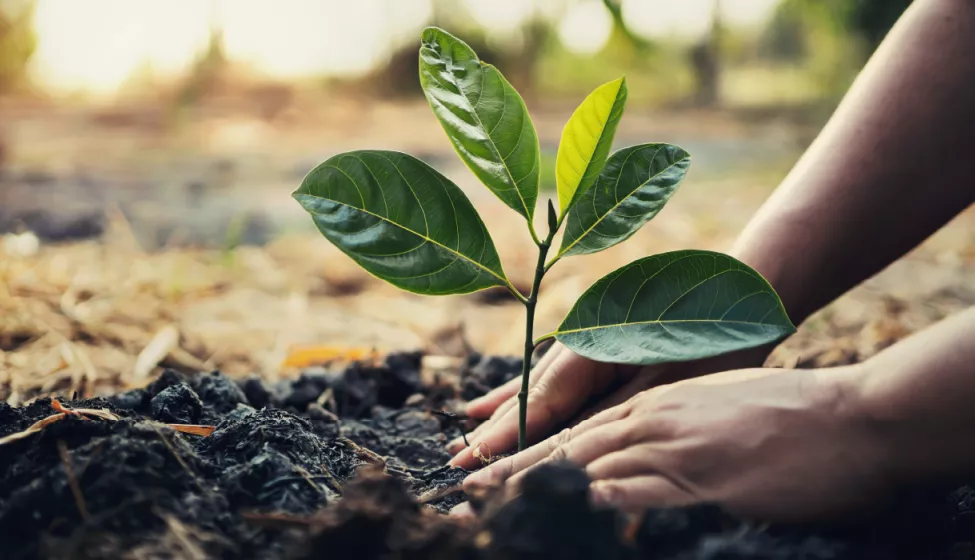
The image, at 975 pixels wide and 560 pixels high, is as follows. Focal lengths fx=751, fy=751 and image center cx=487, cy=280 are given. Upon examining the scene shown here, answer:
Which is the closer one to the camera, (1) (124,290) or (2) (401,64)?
(1) (124,290)

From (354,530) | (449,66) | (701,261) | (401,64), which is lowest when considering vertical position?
(354,530)

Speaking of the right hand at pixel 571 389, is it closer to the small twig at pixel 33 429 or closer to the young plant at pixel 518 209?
the young plant at pixel 518 209

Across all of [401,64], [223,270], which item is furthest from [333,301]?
[401,64]

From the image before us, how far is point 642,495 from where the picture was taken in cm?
74

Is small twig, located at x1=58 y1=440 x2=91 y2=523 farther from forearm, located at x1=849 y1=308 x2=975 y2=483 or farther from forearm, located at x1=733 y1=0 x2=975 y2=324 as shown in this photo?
forearm, located at x1=733 y1=0 x2=975 y2=324

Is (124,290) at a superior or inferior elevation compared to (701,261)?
inferior

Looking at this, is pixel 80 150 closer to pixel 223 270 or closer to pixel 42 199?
pixel 42 199

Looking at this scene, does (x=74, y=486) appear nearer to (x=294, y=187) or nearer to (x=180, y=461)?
(x=180, y=461)

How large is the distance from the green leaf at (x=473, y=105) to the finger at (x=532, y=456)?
304 mm

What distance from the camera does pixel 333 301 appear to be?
8.36 ft

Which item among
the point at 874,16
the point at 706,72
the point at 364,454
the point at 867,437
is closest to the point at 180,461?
→ the point at 364,454

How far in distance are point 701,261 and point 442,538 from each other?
394mm

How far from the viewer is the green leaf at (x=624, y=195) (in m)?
0.81

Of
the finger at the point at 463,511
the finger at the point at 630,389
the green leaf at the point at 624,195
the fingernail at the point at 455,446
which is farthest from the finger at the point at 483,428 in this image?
the green leaf at the point at 624,195
